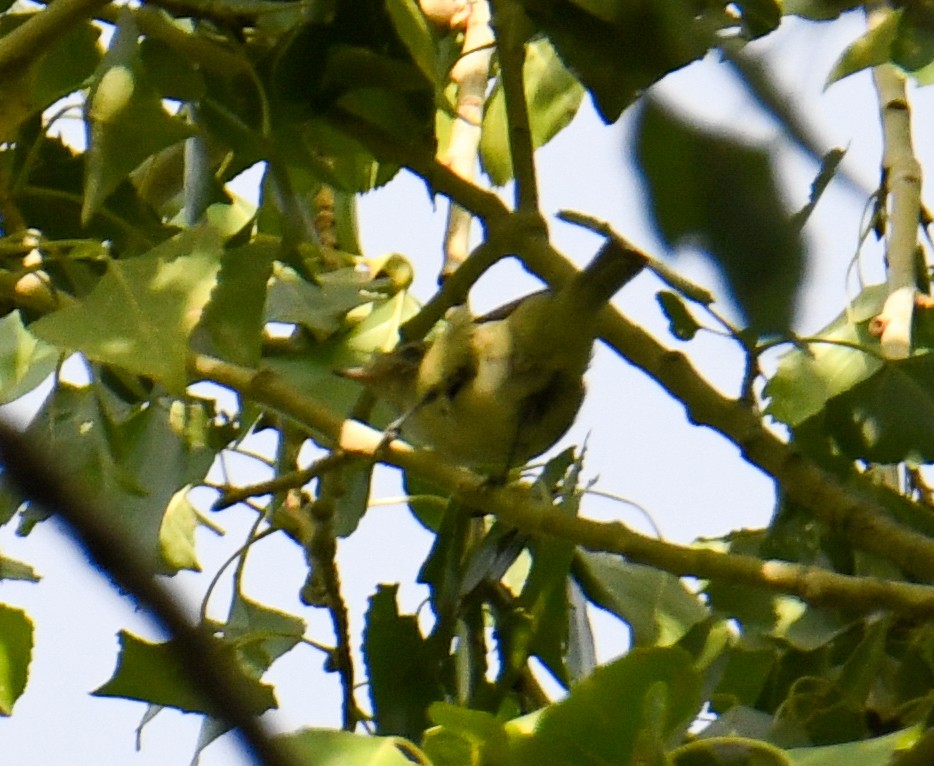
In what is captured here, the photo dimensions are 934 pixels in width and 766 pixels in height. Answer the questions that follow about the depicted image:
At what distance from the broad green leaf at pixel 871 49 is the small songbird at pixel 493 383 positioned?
0.66m

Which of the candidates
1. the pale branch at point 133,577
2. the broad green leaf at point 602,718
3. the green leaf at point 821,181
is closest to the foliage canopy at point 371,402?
the broad green leaf at point 602,718

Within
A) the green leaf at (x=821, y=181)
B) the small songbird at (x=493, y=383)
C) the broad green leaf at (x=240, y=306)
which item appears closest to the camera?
the green leaf at (x=821, y=181)

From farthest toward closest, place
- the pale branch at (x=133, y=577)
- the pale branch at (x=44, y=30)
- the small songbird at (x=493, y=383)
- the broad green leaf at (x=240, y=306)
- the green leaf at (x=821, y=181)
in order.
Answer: the small songbird at (x=493, y=383) → the broad green leaf at (x=240, y=306) → the pale branch at (x=44, y=30) → the green leaf at (x=821, y=181) → the pale branch at (x=133, y=577)

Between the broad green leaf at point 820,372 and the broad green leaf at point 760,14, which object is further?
the broad green leaf at point 820,372

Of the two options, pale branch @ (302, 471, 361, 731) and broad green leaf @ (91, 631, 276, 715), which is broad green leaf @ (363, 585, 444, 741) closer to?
pale branch @ (302, 471, 361, 731)

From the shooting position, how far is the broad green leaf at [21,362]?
164cm

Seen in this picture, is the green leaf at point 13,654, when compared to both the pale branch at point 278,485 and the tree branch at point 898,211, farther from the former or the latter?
the tree branch at point 898,211

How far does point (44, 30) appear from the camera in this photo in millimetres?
1049

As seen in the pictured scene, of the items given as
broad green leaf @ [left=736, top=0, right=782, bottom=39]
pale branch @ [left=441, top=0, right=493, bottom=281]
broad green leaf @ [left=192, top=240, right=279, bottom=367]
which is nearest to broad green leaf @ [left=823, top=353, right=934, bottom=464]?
pale branch @ [left=441, top=0, right=493, bottom=281]

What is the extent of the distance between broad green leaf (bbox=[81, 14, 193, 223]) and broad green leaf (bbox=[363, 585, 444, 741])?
533mm

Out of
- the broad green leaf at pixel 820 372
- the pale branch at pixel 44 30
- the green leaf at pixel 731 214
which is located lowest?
the green leaf at pixel 731 214

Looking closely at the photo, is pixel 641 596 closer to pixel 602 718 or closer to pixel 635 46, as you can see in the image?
pixel 602 718

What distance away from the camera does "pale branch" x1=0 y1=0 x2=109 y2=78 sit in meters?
1.05

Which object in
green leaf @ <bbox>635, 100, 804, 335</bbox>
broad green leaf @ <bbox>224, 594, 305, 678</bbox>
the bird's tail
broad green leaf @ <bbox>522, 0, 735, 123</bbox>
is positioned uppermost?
the bird's tail
